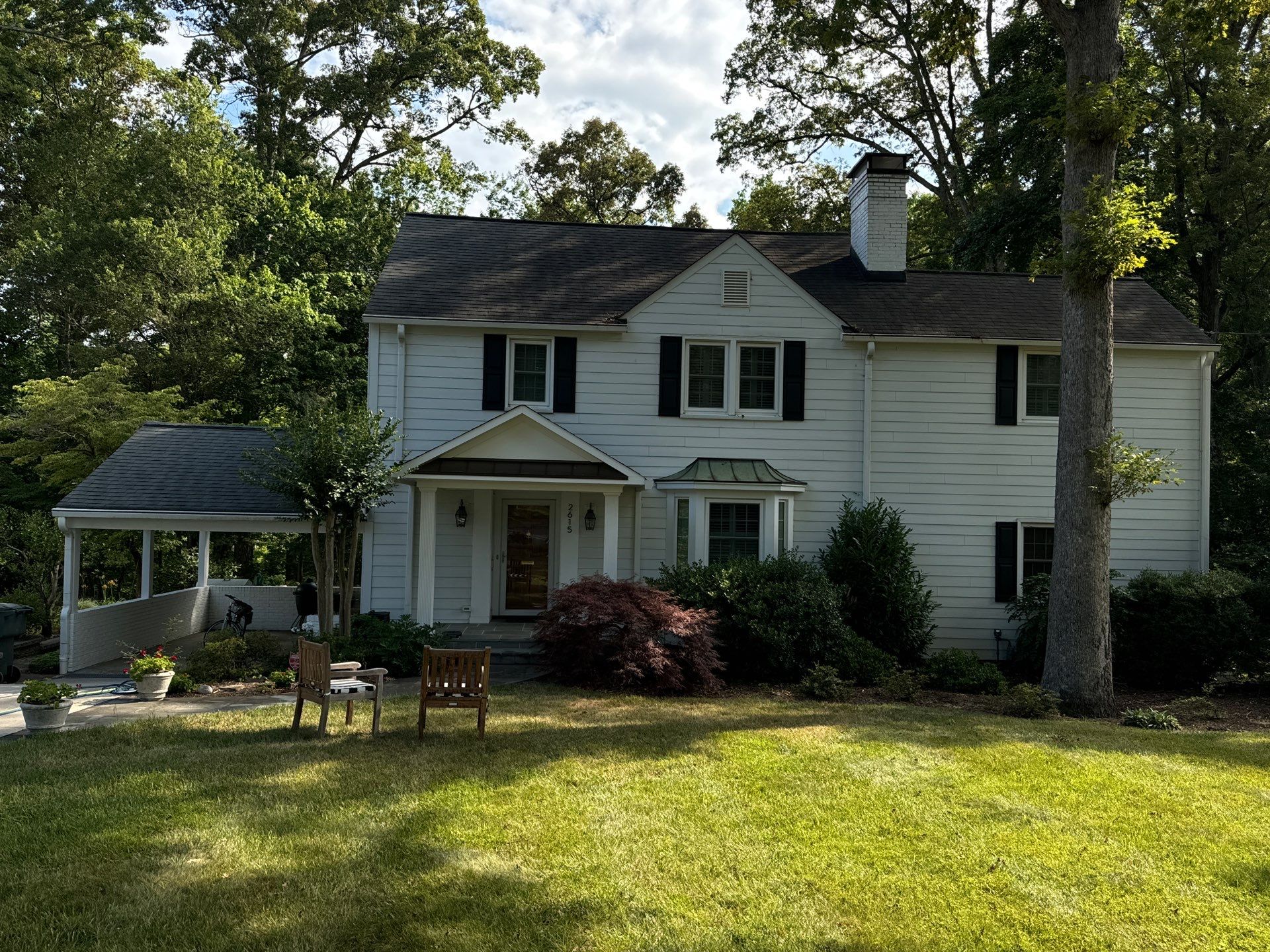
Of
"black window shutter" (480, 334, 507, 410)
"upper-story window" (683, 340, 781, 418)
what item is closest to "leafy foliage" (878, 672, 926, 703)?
"upper-story window" (683, 340, 781, 418)

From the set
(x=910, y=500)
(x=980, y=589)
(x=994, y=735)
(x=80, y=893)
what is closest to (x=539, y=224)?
(x=910, y=500)

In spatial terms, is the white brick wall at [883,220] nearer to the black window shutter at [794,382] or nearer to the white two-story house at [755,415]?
the white two-story house at [755,415]

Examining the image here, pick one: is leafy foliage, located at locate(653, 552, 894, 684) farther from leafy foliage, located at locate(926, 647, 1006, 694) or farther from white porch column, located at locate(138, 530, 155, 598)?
white porch column, located at locate(138, 530, 155, 598)

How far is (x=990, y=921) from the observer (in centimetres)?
473

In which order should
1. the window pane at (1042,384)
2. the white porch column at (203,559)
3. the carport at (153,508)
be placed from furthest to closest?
Result: 1. the white porch column at (203,559)
2. the window pane at (1042,384)
3. the carport at (153,508)

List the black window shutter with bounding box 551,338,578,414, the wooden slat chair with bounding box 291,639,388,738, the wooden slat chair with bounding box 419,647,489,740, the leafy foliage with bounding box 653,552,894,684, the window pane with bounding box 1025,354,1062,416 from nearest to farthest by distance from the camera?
1. the wooden slat chair with bounding box 291,639,388,738
2. the wooden slat chair with bounding box 419,647,489,740
3. the leafy foliage with bounding box 653,552,894,684
4. the black window shutter with bounding box 551,338,578,414
5. the window pane with bounding box 1025,354,1062,416

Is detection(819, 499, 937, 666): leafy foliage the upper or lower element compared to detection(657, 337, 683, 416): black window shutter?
lower

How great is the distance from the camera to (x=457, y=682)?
830 cm

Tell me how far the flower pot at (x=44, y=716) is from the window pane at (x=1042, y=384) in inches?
574

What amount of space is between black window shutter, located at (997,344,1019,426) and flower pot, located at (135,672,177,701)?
43.4 ft

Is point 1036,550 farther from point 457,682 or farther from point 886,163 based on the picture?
point 457,682

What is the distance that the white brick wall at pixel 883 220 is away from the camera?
16.7 m

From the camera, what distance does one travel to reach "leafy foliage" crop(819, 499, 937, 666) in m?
13.7

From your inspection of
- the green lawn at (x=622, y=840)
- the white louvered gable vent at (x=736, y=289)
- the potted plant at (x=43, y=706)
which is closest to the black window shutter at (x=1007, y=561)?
the white louvered gable vent at (x=736, y=289)
